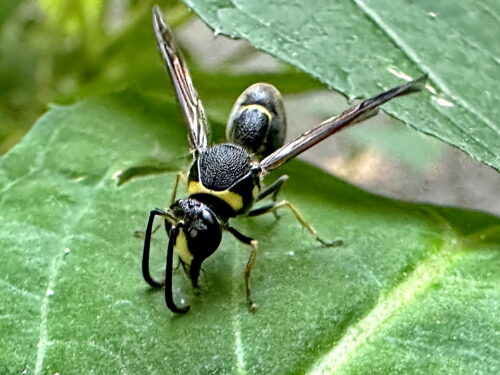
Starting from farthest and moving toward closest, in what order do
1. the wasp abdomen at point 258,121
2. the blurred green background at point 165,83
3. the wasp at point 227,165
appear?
the blurred green background at point 165,83 → the wasp abdomen at point 258,121 → the wasp at point 227,165

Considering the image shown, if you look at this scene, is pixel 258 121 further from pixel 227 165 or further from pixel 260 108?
pixel 227 165

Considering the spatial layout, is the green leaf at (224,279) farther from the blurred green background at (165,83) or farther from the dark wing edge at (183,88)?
the blurred green background at (165,83)

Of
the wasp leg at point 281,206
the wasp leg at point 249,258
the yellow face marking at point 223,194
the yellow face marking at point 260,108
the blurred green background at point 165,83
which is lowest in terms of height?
the blurred green background at point 165,83

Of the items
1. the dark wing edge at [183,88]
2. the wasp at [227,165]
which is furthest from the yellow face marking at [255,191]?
the dark wing edge at [183,88]

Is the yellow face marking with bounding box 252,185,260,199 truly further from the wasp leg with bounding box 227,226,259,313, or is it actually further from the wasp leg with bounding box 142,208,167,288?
the wasp leg with bounding box 142,208,167,288

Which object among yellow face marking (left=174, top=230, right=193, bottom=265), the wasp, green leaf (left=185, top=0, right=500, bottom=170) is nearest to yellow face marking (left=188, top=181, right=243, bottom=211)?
the wasp

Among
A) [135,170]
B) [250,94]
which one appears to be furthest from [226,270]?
[250,94]

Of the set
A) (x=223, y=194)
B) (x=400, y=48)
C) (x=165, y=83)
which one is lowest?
(x=165, y=83)

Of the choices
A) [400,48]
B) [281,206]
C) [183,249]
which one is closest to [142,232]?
[183,249]

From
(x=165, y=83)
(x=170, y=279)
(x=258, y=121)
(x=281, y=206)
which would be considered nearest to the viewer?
(x=170, y=279)
